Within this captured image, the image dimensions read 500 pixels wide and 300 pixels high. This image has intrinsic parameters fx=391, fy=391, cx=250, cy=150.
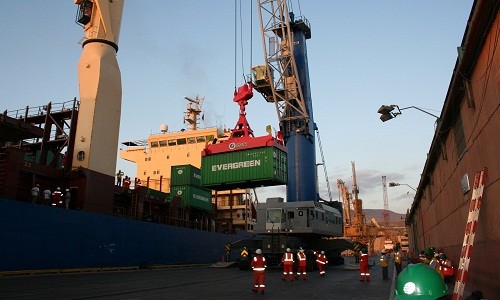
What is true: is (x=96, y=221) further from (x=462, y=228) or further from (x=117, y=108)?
(x=462, y=228)

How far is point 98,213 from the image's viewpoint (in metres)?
25.3

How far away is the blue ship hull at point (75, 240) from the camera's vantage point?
19672 mm

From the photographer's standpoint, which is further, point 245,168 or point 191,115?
point 191,115

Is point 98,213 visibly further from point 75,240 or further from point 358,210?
point 358,210

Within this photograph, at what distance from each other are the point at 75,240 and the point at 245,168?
35.8 feet

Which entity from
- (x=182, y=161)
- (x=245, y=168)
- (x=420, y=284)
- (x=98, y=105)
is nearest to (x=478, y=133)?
(x=420, y=284)

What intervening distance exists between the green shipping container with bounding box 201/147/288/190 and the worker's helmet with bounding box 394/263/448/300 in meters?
20.0

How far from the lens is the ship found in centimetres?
2069

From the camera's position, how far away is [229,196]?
162 feet

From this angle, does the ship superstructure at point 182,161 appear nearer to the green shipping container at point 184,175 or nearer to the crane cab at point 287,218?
the green shipping container at point 184,175

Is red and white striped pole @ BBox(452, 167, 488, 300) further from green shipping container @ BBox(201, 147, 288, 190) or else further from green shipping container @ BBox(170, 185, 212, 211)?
green shipping container @ BBox(170, 185, 212, 211)

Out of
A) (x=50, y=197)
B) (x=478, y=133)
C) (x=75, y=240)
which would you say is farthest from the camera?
(x=50, y=197)

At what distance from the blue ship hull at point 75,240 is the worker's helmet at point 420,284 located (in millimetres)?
21151

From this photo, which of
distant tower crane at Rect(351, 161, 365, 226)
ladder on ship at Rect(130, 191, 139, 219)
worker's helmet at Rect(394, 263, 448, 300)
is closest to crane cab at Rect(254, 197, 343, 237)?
ladder on ship at Rect(130, 191, 139, 219)
